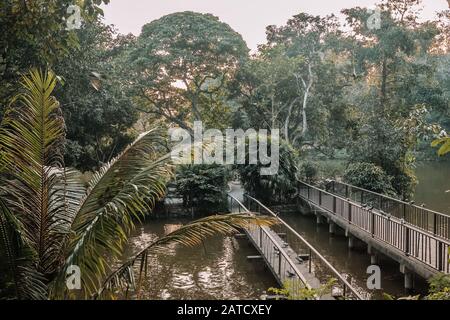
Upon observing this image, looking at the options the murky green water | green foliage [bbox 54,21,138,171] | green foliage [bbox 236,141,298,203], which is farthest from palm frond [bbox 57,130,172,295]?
the murky green water

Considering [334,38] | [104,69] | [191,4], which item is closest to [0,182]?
[104,69]

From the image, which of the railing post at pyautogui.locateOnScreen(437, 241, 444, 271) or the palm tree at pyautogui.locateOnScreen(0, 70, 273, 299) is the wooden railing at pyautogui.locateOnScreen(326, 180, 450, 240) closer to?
the railing post at pyautogui.locateOnScreen(437, 241, 444, 271)

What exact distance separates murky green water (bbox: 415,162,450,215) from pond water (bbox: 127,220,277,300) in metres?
8.63

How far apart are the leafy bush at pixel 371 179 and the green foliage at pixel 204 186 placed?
18.1ft

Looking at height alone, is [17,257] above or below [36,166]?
below

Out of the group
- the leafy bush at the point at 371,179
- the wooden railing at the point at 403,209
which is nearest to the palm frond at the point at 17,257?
the wooden railing at the point at 403,209

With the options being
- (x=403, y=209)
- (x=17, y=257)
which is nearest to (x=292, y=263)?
(x=17, y=257)

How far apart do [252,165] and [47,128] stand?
15.3 meters

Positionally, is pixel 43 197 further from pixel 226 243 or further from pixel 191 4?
pixel 191 4

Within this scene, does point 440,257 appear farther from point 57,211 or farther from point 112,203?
point 57,211

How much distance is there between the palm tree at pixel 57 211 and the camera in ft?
16.5

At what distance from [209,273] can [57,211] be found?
25.2 feet

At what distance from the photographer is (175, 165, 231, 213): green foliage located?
64.1 feet

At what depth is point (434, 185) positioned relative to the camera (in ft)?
99.8
